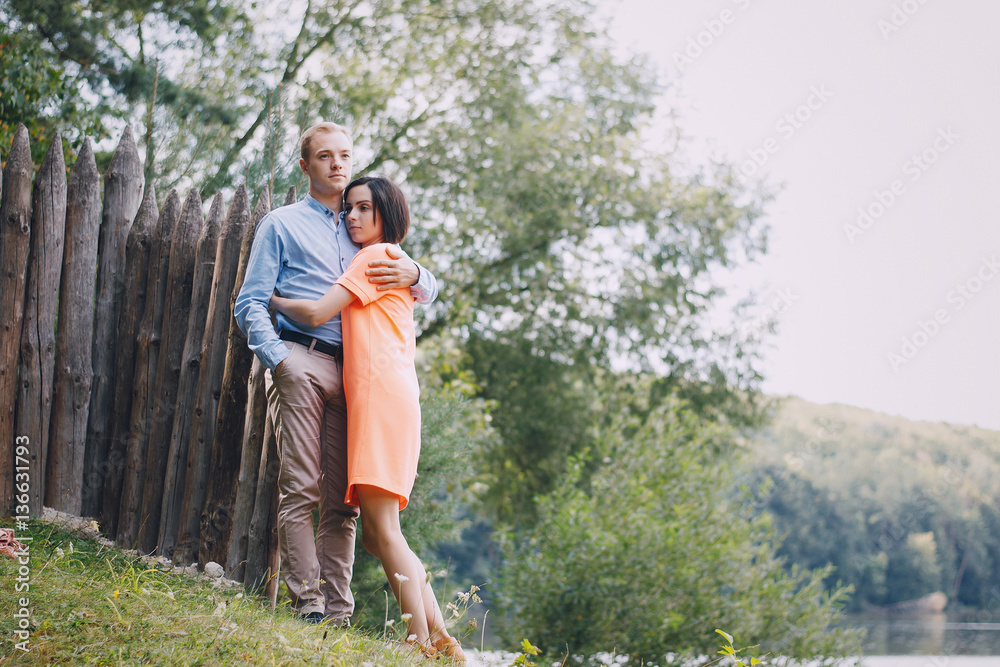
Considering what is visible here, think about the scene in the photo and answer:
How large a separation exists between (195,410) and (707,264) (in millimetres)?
9535

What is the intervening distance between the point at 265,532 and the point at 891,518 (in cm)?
2986

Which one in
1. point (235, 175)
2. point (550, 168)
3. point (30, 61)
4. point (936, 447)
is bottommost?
point (936, 447)

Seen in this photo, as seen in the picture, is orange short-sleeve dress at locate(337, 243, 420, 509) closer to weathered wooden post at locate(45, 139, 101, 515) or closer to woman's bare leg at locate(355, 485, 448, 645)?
woman's bare leg at locate(355, 485, 448, 645)

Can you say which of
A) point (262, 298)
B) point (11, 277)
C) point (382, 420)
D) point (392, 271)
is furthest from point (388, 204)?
point (11, 277)

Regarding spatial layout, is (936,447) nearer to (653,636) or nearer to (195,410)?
(653,636)

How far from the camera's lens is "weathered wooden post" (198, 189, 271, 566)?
3.37m

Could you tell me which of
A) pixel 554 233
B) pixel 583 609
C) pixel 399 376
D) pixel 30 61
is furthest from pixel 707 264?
pixel 399 376

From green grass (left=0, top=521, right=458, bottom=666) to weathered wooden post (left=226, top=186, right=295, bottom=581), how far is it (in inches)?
17.2

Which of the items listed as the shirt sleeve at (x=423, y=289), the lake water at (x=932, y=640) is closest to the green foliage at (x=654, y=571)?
the shirt sleeve at (x=423, y=289)

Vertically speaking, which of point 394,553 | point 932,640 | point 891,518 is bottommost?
point 932,640

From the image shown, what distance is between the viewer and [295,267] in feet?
9.60

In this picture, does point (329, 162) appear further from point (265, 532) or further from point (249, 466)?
point (265, 532)

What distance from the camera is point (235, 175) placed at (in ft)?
18.4

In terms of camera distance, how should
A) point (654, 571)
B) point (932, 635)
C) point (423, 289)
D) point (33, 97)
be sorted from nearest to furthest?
point (423, 289)
point (33, 97)
point (654, 571)
point (932, 635)
